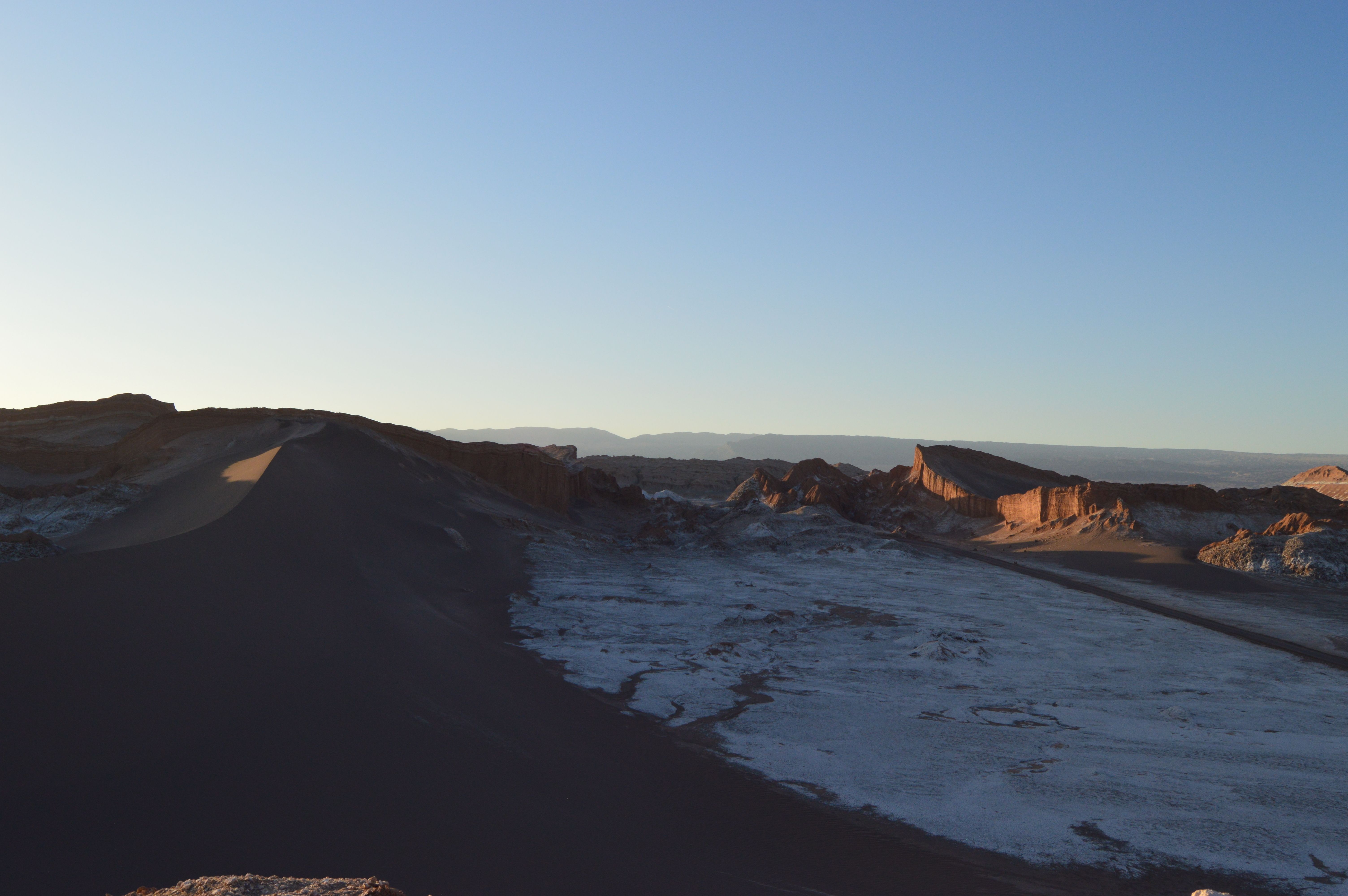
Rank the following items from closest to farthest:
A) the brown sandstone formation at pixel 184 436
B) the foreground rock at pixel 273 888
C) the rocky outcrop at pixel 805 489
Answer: the foreground rock at pixel 273 888 < the brown sandstone formation at pixel 184 436 < the rocky outcrop at pixel 805 489

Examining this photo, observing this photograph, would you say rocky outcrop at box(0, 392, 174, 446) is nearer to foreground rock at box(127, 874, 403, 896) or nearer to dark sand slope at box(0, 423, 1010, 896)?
dark sand slope at box(0, 423, 1010, 896)

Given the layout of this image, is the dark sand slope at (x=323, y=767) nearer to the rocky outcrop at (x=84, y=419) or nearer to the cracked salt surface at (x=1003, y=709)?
the cracked salt surface at (x=1003, y=709)

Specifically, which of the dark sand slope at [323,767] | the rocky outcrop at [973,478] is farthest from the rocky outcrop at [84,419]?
the rocky outcrop at [973,478]

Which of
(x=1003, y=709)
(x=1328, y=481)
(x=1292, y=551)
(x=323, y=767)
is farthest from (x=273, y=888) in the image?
(x=1328, y=481)

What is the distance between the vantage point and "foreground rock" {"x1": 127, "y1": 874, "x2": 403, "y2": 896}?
2.90 m

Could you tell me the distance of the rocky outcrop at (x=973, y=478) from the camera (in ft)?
131

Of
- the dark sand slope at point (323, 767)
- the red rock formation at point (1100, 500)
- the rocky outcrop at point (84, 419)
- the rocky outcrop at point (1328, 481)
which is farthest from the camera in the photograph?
the rocky outcrop at point (1328, 481)

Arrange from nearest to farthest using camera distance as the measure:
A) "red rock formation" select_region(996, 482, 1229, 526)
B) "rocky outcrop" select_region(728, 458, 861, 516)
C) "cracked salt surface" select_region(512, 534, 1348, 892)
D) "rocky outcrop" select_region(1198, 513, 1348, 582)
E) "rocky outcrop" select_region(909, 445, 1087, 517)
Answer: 1. "cracked salt surface" select_region(512, 534, 1348, 892)
2. "rocky outcrop" select_region(1198, 513, 1348, 582)
3. "red rock formation" select_region(996, 482, 1229, 526)
4. "rocky outcrop" select_region(909, 445, 1087, 517)
5. "rocky outcrop" select_region(728, 458, 861, 516)

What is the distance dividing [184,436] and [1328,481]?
2237 inches

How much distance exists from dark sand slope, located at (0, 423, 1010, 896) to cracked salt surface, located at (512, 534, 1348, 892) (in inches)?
45.8

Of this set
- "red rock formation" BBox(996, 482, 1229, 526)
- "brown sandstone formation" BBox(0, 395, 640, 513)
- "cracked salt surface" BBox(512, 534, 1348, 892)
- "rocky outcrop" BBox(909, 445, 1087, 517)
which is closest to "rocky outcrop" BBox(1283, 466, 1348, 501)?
"red rock formation" BBox(996, 482, 1229, 526)

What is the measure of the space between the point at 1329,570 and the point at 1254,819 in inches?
884

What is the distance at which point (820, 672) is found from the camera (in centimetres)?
1243

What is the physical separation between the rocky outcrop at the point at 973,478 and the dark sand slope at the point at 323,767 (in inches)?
1291
